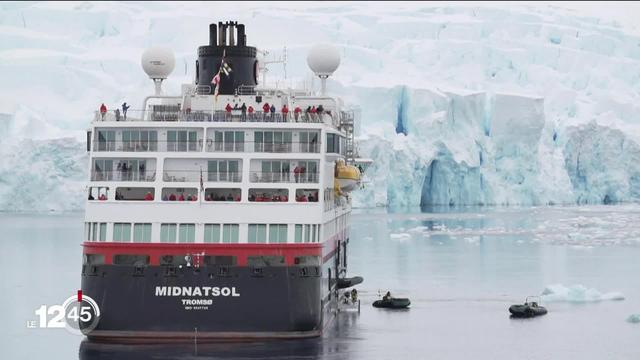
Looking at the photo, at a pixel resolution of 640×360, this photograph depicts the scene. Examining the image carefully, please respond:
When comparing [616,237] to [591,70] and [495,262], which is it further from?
[591,70]

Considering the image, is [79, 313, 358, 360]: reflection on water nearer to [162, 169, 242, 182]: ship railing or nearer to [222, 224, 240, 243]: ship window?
[222, 224, 240, 243]: ship window

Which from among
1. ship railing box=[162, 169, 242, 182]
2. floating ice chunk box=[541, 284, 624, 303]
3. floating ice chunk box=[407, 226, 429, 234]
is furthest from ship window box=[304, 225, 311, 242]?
floating ice chunk box=[407, 226, 429, 234]

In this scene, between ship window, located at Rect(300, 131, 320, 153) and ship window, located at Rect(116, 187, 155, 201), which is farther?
ship window, located at Rect(300, 131, 320, 153)

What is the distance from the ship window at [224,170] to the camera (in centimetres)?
2269

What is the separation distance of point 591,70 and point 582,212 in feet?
59.2

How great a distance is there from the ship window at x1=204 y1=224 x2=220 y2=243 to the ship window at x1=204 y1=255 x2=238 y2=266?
33 cm

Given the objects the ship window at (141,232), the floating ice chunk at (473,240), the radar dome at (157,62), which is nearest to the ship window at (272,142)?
the ship window at (141,232)


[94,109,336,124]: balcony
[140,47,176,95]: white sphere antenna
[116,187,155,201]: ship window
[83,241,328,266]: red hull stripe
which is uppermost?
[140,47,176,95]: white sphere antenna

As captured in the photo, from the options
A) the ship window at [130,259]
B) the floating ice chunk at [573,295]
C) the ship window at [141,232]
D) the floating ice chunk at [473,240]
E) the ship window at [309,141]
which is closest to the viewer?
the ship window at [130,259]

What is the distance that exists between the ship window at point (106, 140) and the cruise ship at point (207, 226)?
0.8 inches

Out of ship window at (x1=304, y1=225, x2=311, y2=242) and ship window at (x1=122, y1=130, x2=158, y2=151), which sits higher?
ship window at (x1=122, y1=130, x2=158, y2=151)

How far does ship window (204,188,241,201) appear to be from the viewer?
2256cm

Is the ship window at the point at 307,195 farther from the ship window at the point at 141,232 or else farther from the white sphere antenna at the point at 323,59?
the white sphere antenna at the point at 323,59

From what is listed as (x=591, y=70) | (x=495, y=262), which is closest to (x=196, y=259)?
(x=495, y=262)
